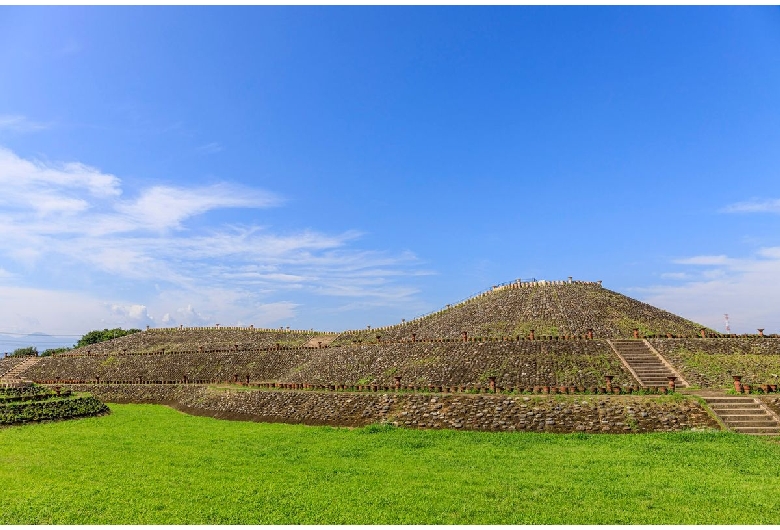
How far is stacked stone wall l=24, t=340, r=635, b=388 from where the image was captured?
3072 centimetres

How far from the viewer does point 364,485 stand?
13.7m

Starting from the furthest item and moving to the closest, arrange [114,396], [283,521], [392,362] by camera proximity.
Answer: [114,396] → [392,362] → [283,521]

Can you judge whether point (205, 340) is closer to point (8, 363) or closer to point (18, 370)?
point (18, 370)

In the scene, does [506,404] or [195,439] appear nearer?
[195,439]

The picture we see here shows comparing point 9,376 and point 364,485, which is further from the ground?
point 9,376

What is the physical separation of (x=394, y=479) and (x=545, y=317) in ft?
112

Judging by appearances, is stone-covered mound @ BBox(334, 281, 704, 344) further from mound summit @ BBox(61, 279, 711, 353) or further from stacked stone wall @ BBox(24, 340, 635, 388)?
Result: stacked stone wall @ BBox(24, 340, 635, 388)

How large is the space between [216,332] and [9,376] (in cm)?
2425

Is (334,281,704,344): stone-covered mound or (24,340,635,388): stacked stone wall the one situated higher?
(334,281,704,344): stone-covered mound

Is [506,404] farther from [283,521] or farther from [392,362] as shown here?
[283,521]

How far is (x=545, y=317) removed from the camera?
4519 cm

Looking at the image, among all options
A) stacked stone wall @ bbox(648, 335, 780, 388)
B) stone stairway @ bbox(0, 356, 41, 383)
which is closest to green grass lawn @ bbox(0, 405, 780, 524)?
stacked stone wall @ bbox(648, 335, 780, 388)

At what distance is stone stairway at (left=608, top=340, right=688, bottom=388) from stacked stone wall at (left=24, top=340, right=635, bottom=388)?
2.84 ft

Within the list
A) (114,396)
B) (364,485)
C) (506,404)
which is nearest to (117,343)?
(114,396)
